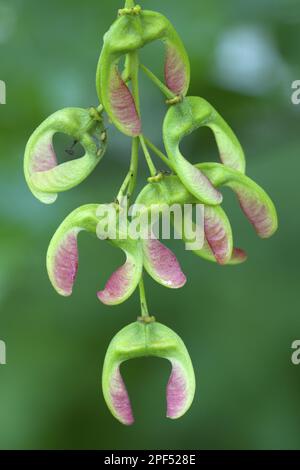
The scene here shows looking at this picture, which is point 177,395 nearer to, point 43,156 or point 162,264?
point 162,264

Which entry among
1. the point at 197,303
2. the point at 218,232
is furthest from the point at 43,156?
the point at 197,303

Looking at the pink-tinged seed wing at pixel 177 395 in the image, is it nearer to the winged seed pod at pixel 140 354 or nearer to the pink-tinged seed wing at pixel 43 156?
the winged seed pod at pixel 140 354

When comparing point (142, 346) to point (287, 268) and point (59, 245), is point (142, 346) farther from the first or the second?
point (287, 268)

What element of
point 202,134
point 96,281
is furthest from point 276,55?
point 96,281

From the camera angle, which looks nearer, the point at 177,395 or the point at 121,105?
the point at 121,105

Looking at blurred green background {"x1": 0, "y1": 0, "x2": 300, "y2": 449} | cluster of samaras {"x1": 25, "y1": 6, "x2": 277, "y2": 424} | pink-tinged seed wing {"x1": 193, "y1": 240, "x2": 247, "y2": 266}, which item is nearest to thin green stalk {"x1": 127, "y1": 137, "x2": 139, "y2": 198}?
cluster of samaras {"x1": 25, "y1": 6, "x2": 277, "y2": 424}

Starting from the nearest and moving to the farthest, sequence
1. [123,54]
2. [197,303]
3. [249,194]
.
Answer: [123,54] → [249,194] → [197,303]

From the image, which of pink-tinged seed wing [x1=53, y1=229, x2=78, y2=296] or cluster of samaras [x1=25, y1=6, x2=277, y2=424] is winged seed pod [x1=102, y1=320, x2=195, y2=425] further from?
pink-tinged seed wing [x1=53, y1=229, x2=78, y2=296]
